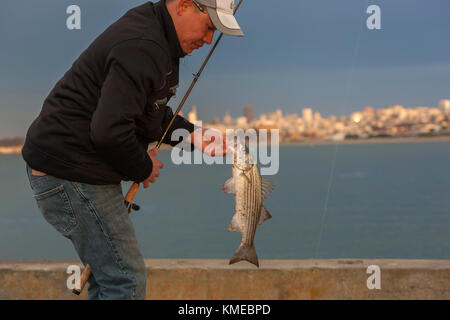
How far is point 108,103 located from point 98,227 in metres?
0.53

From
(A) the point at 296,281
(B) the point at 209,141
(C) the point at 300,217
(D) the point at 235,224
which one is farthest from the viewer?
(C) the point at 300,217

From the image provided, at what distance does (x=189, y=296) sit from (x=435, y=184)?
7535cm

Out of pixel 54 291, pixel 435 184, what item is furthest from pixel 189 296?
pixel 435 184

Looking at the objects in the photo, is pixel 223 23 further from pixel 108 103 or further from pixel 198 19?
pixel 108 103

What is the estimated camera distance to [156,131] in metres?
2.60

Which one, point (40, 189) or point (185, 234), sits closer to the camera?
point (40, 189)

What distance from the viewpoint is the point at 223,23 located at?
2.28m

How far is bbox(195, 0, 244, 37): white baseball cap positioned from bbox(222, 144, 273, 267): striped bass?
83 centimetres

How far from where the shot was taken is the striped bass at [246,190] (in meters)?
Answer: 3.03

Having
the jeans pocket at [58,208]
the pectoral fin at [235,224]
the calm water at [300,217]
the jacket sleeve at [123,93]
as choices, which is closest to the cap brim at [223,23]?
the jacket sleeve at [123,93]

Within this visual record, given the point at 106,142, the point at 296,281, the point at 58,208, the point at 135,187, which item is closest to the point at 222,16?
the point at 106,142
